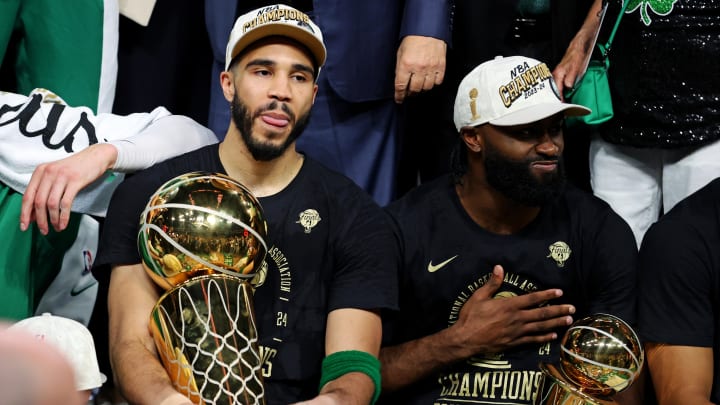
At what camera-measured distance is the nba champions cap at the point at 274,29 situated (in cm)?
251

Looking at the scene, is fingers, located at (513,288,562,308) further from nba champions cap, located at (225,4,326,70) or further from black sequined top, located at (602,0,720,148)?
nba champions cap, located at (225,4,326,70)

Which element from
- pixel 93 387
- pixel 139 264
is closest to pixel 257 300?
pixel 139 264

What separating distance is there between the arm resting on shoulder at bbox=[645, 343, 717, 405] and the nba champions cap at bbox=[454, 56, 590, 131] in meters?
0.70

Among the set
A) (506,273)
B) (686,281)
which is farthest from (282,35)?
(686,281)

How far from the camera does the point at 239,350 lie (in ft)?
5.88

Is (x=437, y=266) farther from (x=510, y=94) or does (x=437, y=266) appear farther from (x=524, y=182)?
(x=510, y=94)

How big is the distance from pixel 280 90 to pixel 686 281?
3.82 feet

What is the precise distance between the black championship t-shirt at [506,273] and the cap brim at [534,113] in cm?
28

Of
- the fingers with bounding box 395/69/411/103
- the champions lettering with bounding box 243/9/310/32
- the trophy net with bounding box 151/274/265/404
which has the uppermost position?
the champions lettering with bounding box 243/9/310/32

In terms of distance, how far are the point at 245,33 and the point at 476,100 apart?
70 centimetres

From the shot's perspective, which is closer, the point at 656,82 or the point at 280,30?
the point at 280,30

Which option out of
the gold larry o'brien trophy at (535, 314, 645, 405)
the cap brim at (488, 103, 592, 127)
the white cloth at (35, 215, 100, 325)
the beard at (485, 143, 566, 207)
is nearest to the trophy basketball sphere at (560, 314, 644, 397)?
the gold larry o'brien trophy at (535, 314, 645, 405)

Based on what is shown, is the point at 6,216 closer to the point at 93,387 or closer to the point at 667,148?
the point at 93,387

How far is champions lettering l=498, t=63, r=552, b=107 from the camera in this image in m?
2.73
